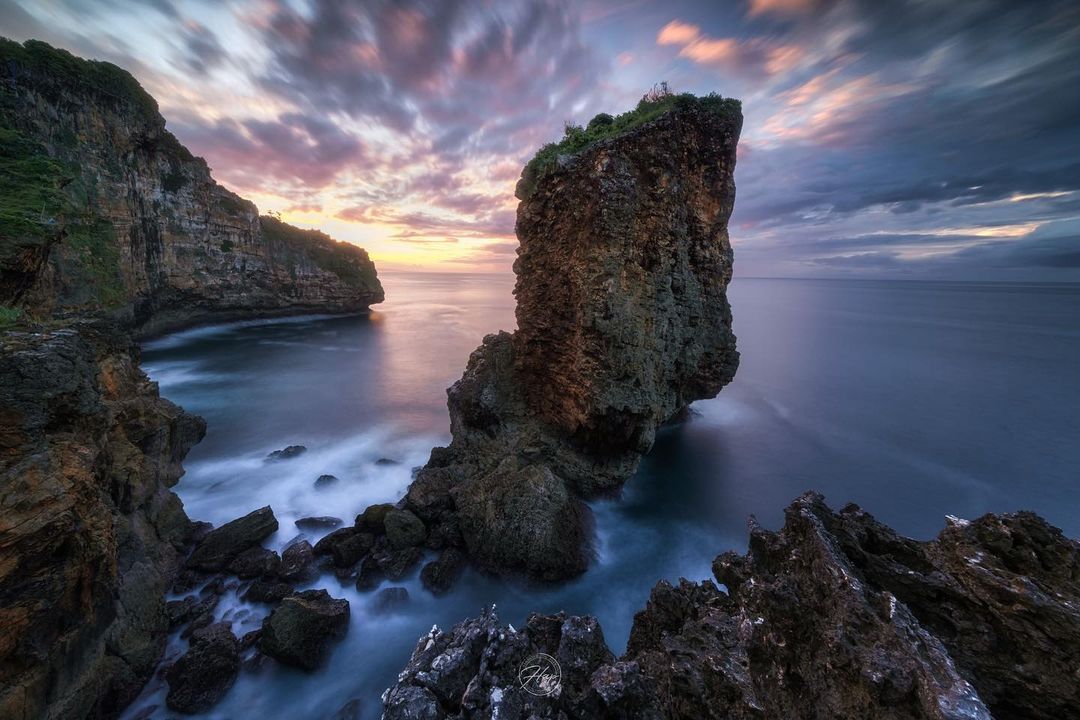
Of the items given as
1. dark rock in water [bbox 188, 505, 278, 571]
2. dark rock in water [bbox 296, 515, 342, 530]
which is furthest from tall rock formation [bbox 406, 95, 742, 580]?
dark rock in water [bbox 188, 505, 278, 571]

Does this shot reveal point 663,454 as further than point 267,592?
Yes

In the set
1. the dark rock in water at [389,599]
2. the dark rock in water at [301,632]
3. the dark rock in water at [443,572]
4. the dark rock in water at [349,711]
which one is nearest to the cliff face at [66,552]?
the dark rock in water at [301,632]

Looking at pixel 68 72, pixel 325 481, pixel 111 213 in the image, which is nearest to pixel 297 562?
pixel 325 481

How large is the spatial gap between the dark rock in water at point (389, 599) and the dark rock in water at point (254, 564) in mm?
2520

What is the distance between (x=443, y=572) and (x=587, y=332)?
6.85 meters

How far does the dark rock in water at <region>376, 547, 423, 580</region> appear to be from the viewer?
9.28 m

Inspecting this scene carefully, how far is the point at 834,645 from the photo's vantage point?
332 cm

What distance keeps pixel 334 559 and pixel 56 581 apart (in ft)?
17.7

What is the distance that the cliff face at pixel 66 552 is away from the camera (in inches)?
175

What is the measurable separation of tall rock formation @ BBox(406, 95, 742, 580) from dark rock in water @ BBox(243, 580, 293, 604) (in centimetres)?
323

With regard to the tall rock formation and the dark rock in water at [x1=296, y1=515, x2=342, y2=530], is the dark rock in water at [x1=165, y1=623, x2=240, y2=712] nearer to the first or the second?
the dark rock in water at [x1=296, y1=515, x2=342, y2=530]

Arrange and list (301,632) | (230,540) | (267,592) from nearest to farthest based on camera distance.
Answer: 1. (301,632)
2. (267,592)
3. (230,540)

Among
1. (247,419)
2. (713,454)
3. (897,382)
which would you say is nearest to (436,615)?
(713,454)

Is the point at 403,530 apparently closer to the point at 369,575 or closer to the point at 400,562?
the point at 400,562
